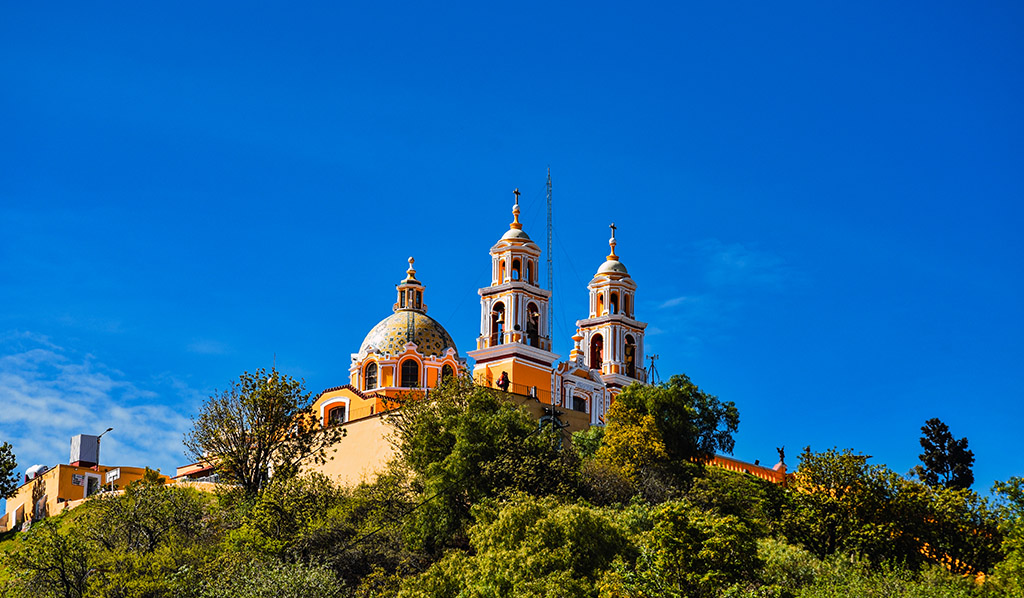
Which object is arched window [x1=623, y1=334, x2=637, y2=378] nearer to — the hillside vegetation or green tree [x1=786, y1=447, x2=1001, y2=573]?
the hillside vegetation

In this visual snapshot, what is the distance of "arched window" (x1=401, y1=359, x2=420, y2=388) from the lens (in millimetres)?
65500

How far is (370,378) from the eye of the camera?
218 ft

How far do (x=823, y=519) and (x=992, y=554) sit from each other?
4999mm

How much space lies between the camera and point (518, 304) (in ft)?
216

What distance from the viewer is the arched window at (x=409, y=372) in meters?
65.5

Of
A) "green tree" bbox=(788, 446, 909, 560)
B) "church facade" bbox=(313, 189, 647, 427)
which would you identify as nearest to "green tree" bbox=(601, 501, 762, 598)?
"green tree" bbox=(788, 446, 909, 560)

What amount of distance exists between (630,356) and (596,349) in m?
1.90

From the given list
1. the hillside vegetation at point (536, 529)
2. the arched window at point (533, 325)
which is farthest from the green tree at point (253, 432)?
the arched window at point (533, 325)

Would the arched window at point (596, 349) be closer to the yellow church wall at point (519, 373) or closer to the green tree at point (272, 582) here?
the yellow church wall at point (519, 373)

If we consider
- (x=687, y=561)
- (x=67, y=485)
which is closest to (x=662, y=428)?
(x=687, y=561)

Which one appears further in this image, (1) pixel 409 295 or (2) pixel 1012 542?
(1) pixel 409 295

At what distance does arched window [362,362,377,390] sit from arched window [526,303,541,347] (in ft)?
25.7

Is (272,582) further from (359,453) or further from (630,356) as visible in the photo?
(630,356)

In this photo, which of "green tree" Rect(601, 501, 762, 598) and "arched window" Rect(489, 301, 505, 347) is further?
"arched window" Rect(489, 301, 505, 347)
